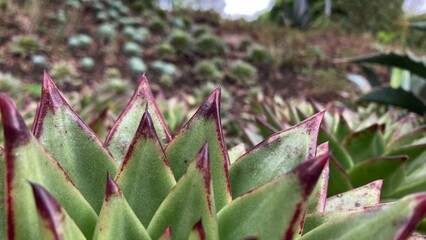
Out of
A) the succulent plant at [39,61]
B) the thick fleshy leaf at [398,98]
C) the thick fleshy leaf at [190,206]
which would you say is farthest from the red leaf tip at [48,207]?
the succulent plant at [39,61]

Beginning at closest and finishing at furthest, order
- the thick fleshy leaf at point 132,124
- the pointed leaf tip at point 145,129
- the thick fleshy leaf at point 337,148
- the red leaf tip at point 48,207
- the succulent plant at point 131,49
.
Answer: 1. the red leaf tip at point 48,207
2. the pointed leaf tip at point 145,129
3. the thick fleshy leaf at point 132,124
4. the thick fleshy leaf at point 337,148
5. the succulent plant at point 131,49

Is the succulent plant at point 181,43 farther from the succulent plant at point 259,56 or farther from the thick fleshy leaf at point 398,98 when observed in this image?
the thick fleshy leaf at point 398,98

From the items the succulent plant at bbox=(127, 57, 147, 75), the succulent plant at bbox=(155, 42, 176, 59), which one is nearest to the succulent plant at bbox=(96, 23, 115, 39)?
the succulent plant at bbox=(155, 42, 176, 59)

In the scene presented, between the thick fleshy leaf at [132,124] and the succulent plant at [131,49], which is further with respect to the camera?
the succulent plant at [131,49]

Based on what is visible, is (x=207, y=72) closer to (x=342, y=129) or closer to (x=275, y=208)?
(x=342, y=129)

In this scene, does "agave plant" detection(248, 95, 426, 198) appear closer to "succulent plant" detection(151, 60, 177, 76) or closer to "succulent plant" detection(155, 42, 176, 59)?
"succulent plant" detection(151, 60, 177, 76)

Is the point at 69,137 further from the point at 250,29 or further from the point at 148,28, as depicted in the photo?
the point at 250,29

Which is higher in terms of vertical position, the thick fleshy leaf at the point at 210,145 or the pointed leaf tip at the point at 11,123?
the pointed leaf tip at the point at 11,123

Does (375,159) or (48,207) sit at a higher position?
(48,207)

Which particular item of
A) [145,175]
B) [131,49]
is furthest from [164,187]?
[131,49]
